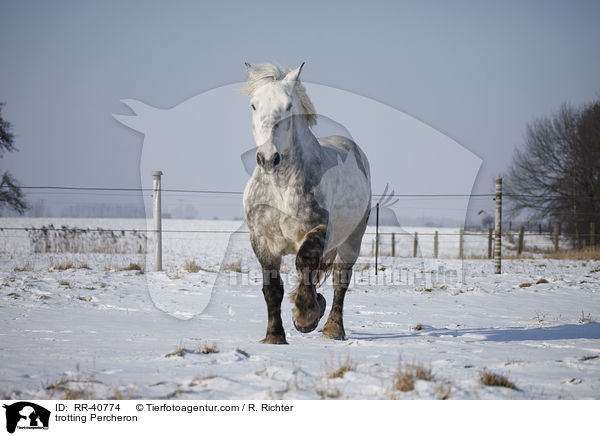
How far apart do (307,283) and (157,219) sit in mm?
6078

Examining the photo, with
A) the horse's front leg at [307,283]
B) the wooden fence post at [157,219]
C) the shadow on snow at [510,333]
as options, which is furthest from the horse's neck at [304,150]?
the wooden fence post at [157,219]

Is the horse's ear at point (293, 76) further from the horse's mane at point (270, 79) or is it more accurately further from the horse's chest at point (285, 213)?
the horse's chest at point (285, 213)

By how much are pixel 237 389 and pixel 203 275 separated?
598 centimetres

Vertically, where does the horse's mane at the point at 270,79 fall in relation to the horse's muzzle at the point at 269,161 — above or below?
above

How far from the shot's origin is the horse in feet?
10.3

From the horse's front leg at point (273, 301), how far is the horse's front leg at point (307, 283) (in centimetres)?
30

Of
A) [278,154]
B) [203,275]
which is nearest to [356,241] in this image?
[278,154]

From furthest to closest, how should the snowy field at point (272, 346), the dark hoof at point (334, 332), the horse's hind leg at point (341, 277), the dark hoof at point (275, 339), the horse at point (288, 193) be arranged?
the horse's hind leg at point (341, 277), the dark hoof at point (334, 332), the dark hoof at point (275, 339), the horse at point (288, 193), the snowy field at point (272, 346)

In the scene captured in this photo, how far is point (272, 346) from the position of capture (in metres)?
3.32

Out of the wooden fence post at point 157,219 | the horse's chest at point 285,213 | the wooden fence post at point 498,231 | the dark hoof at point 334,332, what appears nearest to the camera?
the horse's chest at point 285,213

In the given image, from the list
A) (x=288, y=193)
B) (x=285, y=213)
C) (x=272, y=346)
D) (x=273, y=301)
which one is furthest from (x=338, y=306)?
(x=288, y=193)

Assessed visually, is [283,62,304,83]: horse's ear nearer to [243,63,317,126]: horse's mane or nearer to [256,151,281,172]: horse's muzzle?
[243,63,317,126]: horse's mane

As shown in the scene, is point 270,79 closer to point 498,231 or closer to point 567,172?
point 498,231

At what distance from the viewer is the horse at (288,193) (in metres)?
3.13
